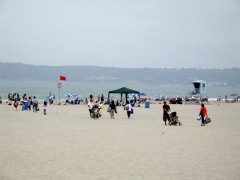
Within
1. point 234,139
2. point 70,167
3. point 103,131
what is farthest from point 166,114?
point 70,167

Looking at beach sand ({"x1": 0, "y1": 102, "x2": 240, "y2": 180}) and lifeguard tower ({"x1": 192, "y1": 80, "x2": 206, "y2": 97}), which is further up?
lifeguard tower ({"x1": 192, "y1": 80, "x2": 206, "y2": 97})

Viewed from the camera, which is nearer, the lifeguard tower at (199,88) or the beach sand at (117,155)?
the beach sand at (117,155)

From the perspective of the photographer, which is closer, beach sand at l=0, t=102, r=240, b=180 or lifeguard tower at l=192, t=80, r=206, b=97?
beach sand at l=0, t=102, r=240, b=180

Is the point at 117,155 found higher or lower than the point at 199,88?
lower

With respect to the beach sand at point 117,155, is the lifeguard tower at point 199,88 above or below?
above

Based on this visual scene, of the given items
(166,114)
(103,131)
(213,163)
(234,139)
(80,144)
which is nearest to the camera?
(213,163)

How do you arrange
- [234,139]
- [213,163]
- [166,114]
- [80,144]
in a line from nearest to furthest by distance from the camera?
[213,163]
[80,144]
[234,139]
[166,114]

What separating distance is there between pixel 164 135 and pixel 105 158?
17.6 ft

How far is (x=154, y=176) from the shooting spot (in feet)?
26.6

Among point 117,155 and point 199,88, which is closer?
point 117,155

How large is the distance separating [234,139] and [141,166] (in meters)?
6.06

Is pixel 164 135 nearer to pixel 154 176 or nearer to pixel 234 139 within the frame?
pixel 234 139

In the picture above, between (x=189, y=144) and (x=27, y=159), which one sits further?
(x=189, y=144)

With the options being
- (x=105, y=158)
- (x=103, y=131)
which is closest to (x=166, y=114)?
(x=103, y=131)
